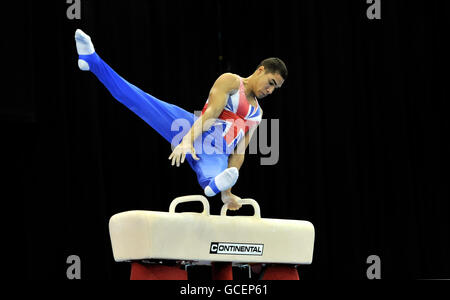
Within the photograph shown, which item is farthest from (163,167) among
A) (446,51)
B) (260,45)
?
(446,51)

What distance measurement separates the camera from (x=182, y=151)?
4.09m

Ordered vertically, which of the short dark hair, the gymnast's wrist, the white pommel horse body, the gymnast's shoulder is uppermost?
the short dark hair

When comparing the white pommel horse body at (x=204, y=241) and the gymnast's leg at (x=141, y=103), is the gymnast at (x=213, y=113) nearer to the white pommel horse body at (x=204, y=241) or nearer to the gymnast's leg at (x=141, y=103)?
the gymnast's leg at (x=141, y=103)

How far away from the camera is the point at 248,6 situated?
7238 mm

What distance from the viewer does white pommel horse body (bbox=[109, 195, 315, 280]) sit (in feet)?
12.6

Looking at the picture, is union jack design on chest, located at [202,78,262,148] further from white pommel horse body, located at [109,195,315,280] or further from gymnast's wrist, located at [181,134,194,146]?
white pommel horse body, located at [109,195,315,280]

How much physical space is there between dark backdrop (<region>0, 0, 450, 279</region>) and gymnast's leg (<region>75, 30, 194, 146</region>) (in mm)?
1189

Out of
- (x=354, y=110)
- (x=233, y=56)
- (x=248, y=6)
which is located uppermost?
(x=248, y=6)

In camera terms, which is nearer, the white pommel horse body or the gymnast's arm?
the white pommel horse body

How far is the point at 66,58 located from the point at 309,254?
9.23ft

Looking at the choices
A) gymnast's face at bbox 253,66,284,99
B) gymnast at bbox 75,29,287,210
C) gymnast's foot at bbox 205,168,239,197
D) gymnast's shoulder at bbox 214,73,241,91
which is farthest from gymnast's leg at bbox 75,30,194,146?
gymnast's foot at bbox 205,168,239,197

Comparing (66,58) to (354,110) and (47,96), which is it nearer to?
(47,96)
